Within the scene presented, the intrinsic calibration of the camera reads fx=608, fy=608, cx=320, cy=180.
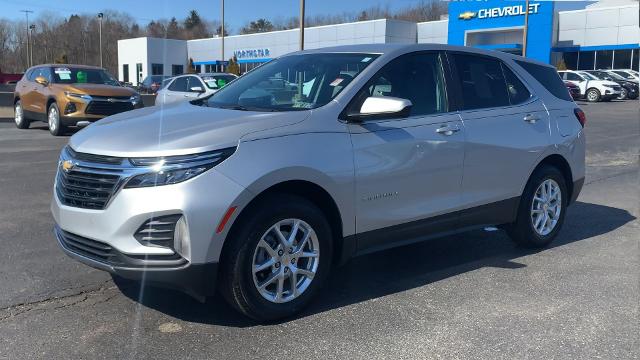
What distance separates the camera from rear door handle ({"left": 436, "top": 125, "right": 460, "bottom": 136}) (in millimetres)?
4715

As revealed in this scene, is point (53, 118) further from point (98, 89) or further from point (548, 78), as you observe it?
point (548, 78)

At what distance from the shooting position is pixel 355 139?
4.17 m

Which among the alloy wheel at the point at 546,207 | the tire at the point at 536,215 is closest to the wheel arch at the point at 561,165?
the tire at the point at 536,215

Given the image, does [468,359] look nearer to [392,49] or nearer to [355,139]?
[355,139]

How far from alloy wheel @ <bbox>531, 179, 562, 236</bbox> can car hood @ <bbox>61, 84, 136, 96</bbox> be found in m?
11.2

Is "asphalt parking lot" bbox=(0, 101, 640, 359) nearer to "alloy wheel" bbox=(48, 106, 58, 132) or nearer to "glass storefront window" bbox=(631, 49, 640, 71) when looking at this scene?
"alloy wheel" bbox=(48, 106, 58, 132)

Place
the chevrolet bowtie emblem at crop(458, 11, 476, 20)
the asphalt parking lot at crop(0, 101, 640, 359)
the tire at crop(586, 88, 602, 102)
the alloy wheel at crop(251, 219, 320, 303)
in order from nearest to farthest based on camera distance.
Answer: the asphalt parking lot at crop(0, 101, 640, 359) → the alloy wheel at crop(251, 219, 320, 303) → the tire at crop(586, 88, 602, 102) → the chevrolet bowtie emblem at crop(458, 11, 476, 20)

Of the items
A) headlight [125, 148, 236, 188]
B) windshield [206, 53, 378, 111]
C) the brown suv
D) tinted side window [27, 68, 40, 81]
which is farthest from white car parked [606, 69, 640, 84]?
headlight [125, 148, 236, 188]

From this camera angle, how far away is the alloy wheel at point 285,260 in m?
3.83

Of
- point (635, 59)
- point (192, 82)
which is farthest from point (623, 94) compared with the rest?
point (192, 82)

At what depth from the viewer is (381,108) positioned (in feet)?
13.5

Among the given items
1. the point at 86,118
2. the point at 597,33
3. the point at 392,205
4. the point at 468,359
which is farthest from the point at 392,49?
the point at 597,33

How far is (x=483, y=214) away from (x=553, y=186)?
3.64 ft

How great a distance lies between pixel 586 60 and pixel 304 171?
46.8 metres
